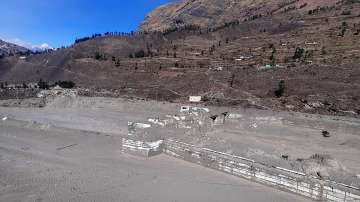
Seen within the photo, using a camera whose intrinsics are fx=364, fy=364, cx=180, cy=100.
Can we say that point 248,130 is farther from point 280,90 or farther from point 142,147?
point 280,90

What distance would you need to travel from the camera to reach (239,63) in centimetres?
3756

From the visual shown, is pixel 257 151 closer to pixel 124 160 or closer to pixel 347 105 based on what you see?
pixel 124 160

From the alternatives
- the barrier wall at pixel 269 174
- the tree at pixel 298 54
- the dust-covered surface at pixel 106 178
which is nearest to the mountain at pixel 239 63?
the tree at pixel 298 54

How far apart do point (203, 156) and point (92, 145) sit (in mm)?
4584

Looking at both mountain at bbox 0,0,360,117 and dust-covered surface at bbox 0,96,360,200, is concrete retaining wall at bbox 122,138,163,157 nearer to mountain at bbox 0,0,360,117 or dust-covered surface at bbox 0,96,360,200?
dust-covered surface at bbox 0,96,360,200

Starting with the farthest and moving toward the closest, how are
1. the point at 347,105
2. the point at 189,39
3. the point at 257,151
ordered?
the point at 189,39, the point at 347,105, the point at 257,151

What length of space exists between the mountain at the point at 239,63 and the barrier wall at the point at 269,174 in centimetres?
1402

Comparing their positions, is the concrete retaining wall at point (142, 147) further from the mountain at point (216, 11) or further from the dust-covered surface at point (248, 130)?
the mountain at point (216, 11)

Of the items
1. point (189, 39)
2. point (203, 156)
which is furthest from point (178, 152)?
point (189, 39)

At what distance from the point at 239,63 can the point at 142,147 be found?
91.4 feet

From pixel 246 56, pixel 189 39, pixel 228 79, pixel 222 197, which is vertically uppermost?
pixel 189 39

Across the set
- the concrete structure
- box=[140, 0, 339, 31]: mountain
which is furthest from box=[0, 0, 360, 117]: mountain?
box=[140, 0, 339, 31]: mountain

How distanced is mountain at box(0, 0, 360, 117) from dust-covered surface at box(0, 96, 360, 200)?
4.51 m

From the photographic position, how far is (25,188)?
8648 millimetres
